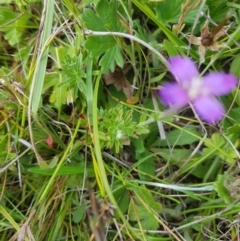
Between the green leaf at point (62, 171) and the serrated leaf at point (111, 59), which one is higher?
the serrated leaf at point (111, 59)

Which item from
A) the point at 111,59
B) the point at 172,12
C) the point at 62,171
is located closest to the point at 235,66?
the point at 172,12

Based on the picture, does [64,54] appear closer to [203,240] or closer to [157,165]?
[157,165]

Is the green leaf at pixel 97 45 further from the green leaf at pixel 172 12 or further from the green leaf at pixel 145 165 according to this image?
the green leaf at pixel 145 165

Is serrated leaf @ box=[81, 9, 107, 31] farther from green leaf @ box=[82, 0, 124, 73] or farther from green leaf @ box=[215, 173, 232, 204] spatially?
green leaf @ box=[215, 173, 232, 204]

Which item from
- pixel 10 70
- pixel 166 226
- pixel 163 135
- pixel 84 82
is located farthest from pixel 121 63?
pixel 166 226

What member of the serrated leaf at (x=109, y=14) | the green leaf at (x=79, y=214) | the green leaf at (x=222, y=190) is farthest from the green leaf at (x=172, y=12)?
the green leaf at (x=79, y=214)

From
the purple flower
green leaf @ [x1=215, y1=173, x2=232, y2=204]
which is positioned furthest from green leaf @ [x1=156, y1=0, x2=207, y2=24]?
green leaf @ [x1=215, y1=173, x2=232, y2=204]

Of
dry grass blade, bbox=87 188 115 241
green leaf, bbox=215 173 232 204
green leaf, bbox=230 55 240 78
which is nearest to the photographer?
dry grass blade, bbox=87 188 115 241

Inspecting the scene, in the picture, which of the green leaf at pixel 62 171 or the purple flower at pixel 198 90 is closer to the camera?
the purple flower at pixel 198 90
